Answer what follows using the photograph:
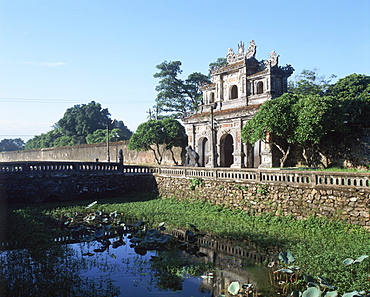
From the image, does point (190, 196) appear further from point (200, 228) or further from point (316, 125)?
point (316, 125)

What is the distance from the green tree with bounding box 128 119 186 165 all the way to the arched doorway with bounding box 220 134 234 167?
4.05m

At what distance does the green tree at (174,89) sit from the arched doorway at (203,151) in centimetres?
1543

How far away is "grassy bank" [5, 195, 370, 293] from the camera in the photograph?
730 cm

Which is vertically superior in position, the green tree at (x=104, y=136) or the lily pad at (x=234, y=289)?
the green tree at (x=104, y=136)

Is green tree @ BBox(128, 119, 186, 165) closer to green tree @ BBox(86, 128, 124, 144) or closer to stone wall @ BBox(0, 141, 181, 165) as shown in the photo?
stone wall @ BBox(0, 141, 181, 165)

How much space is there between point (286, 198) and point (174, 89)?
3110cm

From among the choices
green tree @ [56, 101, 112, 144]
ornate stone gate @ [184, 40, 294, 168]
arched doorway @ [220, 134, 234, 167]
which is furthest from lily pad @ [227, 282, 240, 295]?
green tree @ [56, 101, 112, 144]

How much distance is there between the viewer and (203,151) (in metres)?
26.4

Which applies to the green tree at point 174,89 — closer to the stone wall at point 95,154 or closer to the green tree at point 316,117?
the stone wall at point 95,154

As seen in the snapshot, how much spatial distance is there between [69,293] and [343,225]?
25.5 feet

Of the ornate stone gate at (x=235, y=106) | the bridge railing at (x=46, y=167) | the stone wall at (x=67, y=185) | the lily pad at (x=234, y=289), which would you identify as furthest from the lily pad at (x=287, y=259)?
the bridge railing at (x=46, y=167)

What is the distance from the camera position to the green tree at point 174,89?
41438 mm

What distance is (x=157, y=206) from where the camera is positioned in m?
15.9

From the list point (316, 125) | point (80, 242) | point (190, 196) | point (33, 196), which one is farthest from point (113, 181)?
point (316, 125)
